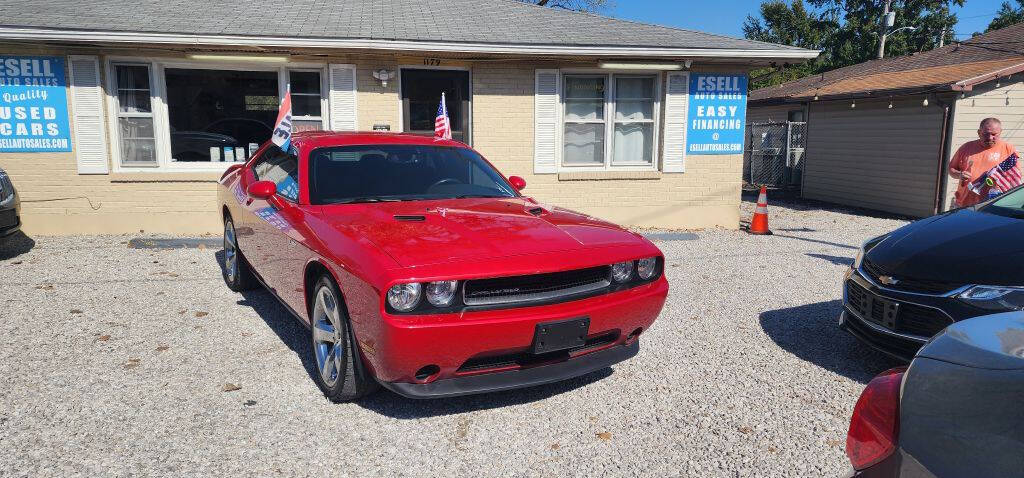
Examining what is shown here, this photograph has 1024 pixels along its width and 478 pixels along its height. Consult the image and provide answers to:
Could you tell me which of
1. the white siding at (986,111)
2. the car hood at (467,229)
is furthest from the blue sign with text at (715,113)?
the car hood at (467,229)

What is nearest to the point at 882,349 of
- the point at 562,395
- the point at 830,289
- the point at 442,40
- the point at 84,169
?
the point at 562,395

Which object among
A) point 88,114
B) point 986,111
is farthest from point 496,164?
point 986,111

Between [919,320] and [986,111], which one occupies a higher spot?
[986,111]

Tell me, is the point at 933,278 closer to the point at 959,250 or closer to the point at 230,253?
the point at 959,250

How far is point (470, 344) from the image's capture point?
3291 millimetres

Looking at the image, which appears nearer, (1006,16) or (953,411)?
(953,411)

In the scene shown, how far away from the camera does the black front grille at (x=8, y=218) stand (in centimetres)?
758

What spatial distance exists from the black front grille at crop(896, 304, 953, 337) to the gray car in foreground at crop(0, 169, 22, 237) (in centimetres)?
865

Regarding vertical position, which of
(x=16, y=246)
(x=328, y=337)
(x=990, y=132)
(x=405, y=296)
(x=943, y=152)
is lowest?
(x=16, y=246)

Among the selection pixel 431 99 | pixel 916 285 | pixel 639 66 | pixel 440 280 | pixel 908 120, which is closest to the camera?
pixel 440 280

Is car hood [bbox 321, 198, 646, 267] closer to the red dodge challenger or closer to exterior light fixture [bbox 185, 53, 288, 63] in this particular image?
the red dodge challenger

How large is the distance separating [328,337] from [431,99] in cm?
768

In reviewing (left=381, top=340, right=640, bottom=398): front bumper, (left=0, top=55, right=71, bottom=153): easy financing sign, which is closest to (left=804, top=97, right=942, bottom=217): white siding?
(left=381, top=340, right=640, bottom=398): front bumper

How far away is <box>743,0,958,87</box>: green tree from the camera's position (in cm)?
4338
